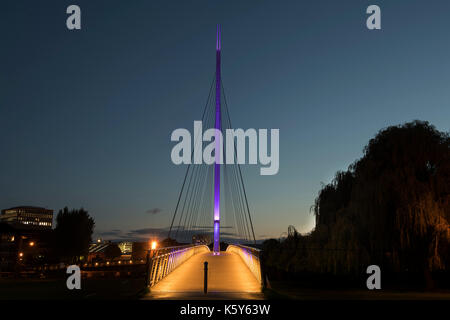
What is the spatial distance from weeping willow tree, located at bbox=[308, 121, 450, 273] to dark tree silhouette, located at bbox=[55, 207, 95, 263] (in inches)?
2340

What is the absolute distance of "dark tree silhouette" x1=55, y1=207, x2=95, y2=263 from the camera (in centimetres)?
7050

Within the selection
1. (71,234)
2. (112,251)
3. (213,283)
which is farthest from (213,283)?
(112,251)

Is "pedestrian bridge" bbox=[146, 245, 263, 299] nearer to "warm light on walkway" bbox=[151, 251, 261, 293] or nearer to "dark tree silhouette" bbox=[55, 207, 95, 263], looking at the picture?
"warm light on walkway" bbox=[151, 251, 261, 293]

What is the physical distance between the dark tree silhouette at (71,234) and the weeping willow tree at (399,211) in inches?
2340

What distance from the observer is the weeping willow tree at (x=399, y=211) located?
18.1m

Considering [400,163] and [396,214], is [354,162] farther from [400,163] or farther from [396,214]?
[396,214]

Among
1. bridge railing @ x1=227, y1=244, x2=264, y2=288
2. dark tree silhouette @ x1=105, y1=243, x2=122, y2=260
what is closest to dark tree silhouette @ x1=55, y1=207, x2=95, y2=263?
bridge railing @ x1=227, y1=244, x2=264, y2=288

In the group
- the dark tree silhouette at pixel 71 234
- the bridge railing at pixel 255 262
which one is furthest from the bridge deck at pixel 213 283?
the dark tree silhouette at pixel 71 234

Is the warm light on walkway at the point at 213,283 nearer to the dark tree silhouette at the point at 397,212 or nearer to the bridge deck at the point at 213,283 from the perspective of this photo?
the bridge deck at the point at 213,283

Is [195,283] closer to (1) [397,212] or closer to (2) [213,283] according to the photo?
(2) [213,283]

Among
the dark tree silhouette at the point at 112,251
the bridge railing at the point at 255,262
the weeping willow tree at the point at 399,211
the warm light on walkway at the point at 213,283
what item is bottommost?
the dark tree silhouette at the point at 112,251

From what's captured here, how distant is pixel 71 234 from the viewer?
233 feet
